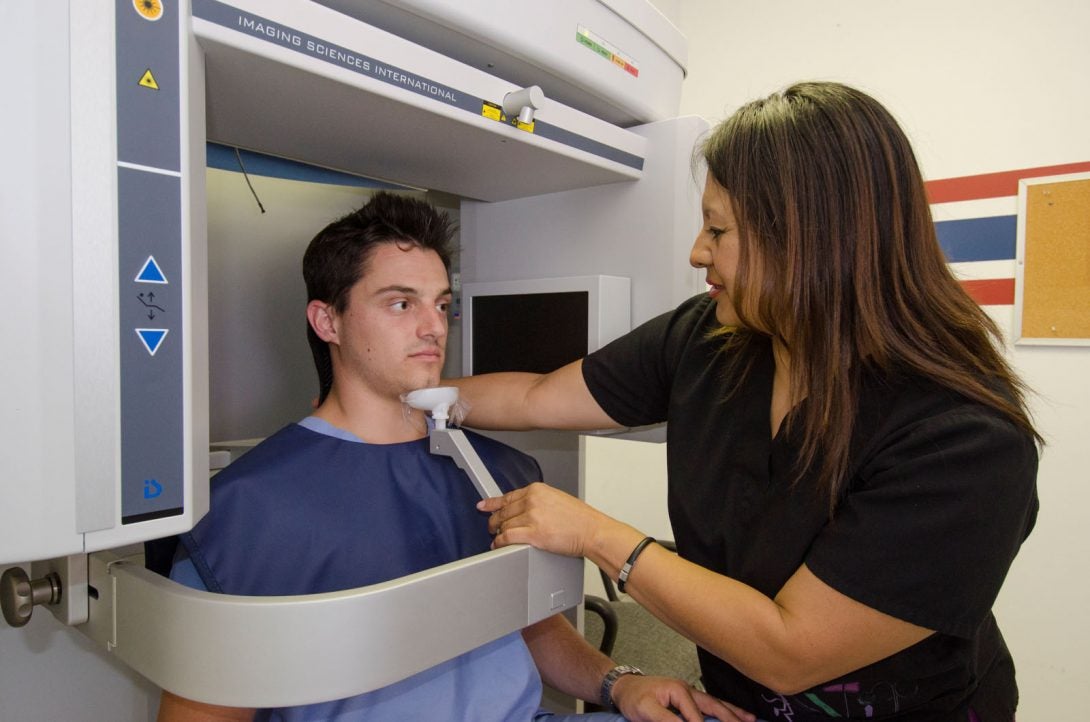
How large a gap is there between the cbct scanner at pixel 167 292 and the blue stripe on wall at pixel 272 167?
0.90ft

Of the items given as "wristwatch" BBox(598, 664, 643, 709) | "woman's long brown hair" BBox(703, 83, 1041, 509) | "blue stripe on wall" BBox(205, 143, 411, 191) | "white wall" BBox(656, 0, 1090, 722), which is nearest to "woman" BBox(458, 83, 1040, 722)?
"woman's long brown hair" BBox(703, 83, 1041, 509)

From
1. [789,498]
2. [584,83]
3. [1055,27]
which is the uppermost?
[1055,27]

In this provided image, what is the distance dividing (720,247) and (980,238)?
5.97ft

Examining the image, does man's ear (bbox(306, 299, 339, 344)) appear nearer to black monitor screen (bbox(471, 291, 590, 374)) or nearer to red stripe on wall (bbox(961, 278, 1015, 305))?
black monitor screen (bbox(471, 291, 590, 374))

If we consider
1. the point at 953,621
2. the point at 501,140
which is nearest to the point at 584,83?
the point at 501,140

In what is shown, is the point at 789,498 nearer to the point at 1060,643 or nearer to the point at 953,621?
the point at 953,621

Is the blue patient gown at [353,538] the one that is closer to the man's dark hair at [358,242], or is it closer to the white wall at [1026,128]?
the man's dark hair at [358,242]

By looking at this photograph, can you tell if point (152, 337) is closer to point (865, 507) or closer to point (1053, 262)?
point (865, 507)

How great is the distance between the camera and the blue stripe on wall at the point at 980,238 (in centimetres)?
228

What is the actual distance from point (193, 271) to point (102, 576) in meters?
0.36

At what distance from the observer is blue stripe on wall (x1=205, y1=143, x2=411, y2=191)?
1211 mm

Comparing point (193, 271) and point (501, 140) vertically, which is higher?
point (501, 140)

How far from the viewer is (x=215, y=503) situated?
0.96 meters

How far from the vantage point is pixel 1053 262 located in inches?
86.7
